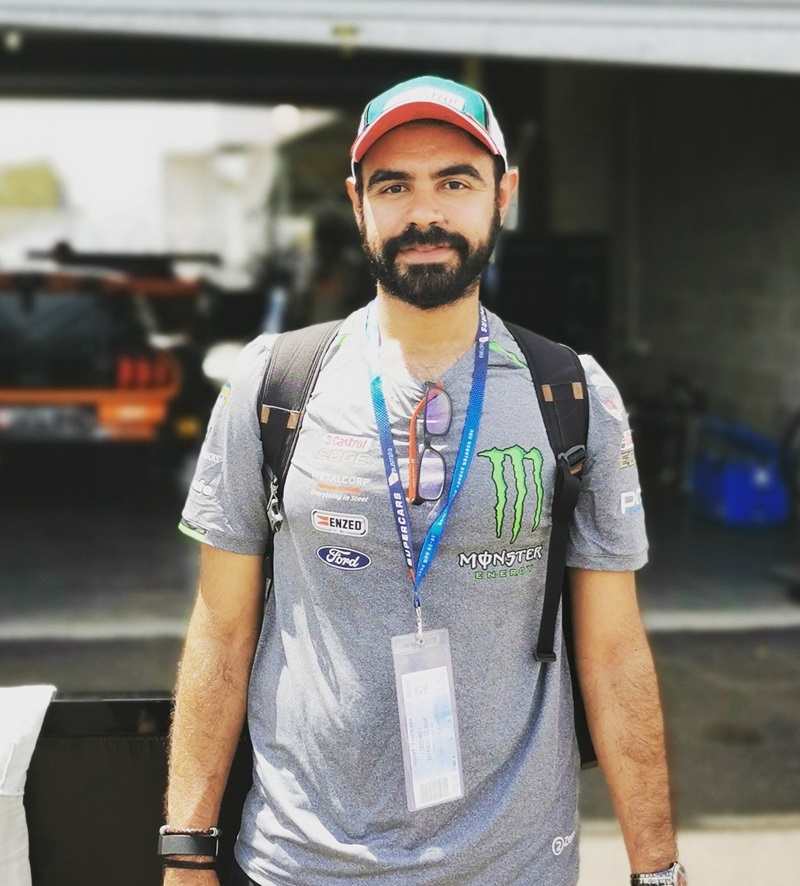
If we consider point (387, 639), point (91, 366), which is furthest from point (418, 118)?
point (91, 366)

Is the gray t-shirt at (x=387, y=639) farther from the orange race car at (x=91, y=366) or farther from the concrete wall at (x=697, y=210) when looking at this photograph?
the concrete wall at (x=697, y=210)

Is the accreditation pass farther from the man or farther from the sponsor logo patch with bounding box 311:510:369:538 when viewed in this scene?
the sponsor logo patch with bounding box 311:510:369:538

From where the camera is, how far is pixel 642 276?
1266 cm

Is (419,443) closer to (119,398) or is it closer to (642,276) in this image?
(119,398)

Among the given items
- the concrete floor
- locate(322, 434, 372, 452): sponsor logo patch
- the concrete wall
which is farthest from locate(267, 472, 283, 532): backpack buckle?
the concrete wall

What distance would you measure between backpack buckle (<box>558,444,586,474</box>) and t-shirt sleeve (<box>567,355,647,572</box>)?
2 centimetres

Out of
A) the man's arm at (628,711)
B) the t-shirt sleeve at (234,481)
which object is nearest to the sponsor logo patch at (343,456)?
the t-shirt sleeve at (234,481)

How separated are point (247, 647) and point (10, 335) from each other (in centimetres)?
713

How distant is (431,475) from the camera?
188 centimetres

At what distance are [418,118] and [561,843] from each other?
1.20 m

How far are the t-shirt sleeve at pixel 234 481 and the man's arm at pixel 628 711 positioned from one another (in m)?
0.55

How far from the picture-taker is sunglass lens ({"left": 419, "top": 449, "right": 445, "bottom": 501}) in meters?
1.88

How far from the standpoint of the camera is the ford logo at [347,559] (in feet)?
6.13

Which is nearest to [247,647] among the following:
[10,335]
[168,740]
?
[168,740]
